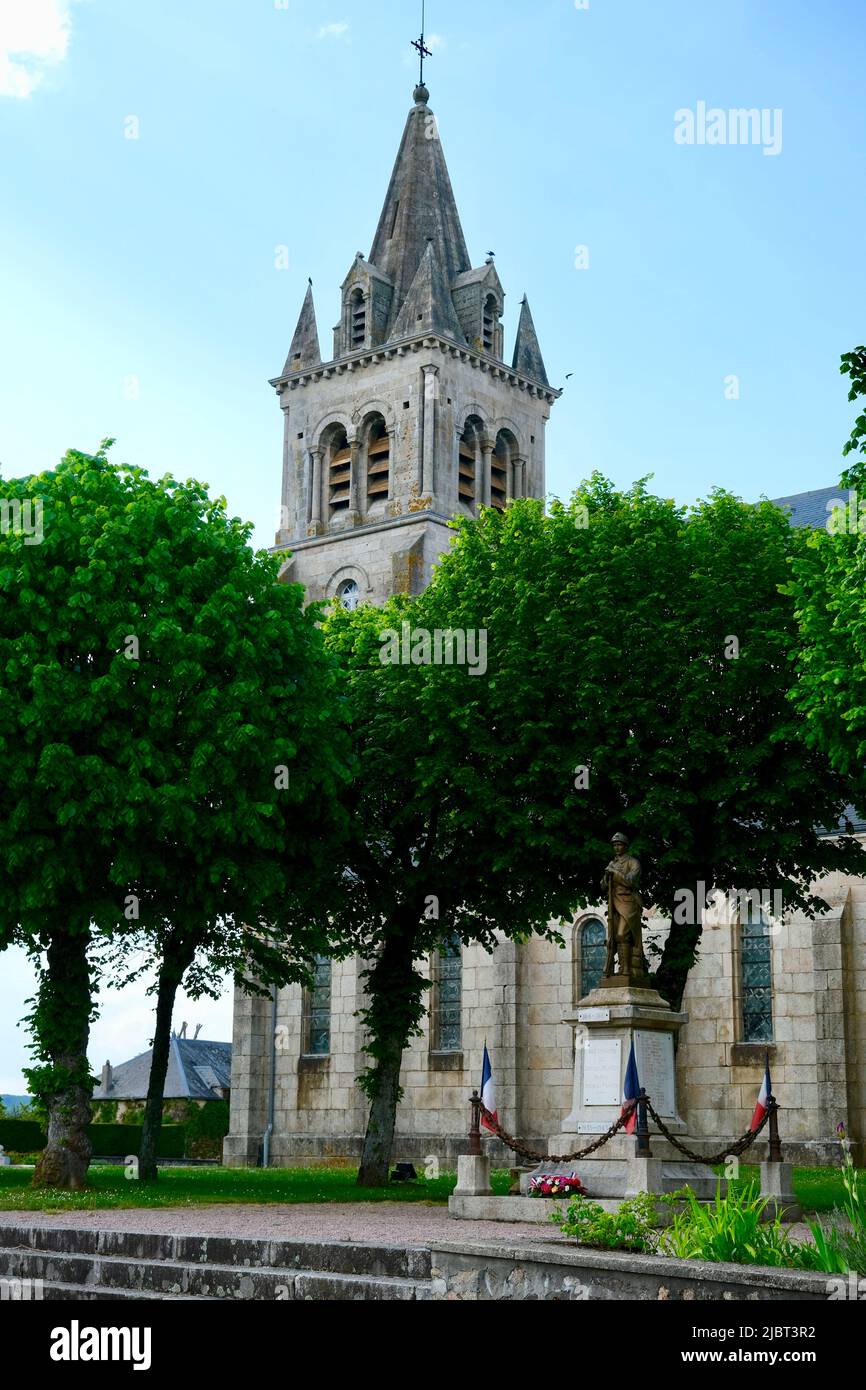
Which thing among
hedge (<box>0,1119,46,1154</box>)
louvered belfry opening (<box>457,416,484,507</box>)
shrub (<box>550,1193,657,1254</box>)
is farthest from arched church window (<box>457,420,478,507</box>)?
shrub (<box>550,1193,657,1254</box>)

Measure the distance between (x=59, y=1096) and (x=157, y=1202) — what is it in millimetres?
4368

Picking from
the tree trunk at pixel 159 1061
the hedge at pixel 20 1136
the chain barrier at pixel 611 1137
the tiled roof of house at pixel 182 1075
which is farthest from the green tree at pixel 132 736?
the tiled roof of house at pixel 182 1075

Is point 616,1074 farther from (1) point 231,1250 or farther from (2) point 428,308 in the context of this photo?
(2) point 428,308

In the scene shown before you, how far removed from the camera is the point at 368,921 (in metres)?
33.4

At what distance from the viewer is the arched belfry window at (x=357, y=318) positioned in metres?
72.6

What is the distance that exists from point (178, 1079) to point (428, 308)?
3381cm

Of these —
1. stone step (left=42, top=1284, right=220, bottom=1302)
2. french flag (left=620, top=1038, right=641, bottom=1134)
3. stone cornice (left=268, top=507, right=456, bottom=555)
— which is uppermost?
stone cornice (left=268, top=507, right=456, bottom=555)

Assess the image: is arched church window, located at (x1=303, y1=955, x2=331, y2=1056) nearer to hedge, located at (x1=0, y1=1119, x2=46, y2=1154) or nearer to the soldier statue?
hedge, located at (x1=0, y1=1119, x2=46, y2=1154)

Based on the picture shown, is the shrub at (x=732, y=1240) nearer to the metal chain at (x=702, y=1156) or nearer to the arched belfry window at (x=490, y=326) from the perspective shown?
the metal chain at (x=702, y=1156)

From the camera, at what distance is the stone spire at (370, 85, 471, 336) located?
7388 cm

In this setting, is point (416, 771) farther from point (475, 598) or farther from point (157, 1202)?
point (157, 1202)

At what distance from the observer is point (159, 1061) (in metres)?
31.7

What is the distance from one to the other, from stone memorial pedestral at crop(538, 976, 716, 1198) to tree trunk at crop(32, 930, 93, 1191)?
30.9ft

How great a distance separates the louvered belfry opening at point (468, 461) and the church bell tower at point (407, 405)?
0.20 ft
